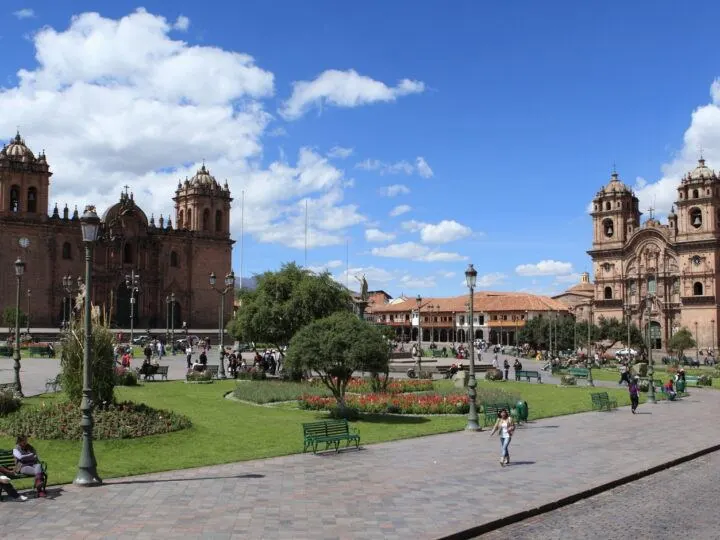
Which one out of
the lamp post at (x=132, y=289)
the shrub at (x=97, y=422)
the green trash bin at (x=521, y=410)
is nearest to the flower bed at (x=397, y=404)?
the green trash bin at (x=521, y=410)

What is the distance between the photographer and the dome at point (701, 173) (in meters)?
74.6

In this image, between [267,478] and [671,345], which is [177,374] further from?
[671,345]

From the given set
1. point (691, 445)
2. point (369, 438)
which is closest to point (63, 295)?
point (369, 438)

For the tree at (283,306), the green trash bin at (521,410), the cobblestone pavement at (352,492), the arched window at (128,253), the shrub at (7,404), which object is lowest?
the cobblestone pavement at (352,492)

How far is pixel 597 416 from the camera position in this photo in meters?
23.8

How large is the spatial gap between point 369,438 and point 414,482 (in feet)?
17.7

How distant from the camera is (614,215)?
82.9m

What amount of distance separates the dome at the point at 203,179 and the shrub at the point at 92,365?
2494 inches

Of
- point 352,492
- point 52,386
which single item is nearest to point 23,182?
point 52,386

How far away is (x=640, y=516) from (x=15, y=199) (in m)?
66.3

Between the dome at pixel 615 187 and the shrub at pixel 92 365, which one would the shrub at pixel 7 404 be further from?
the dome at pixel 615 187

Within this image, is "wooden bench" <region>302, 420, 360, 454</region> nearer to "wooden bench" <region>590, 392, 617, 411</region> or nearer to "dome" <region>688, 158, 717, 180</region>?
"wooden bench" <region>590, 392, 617, 411</region>

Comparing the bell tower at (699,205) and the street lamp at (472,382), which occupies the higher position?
the bell tower at (699,205)

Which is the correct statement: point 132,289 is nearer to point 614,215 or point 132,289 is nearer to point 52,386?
point 52,386
